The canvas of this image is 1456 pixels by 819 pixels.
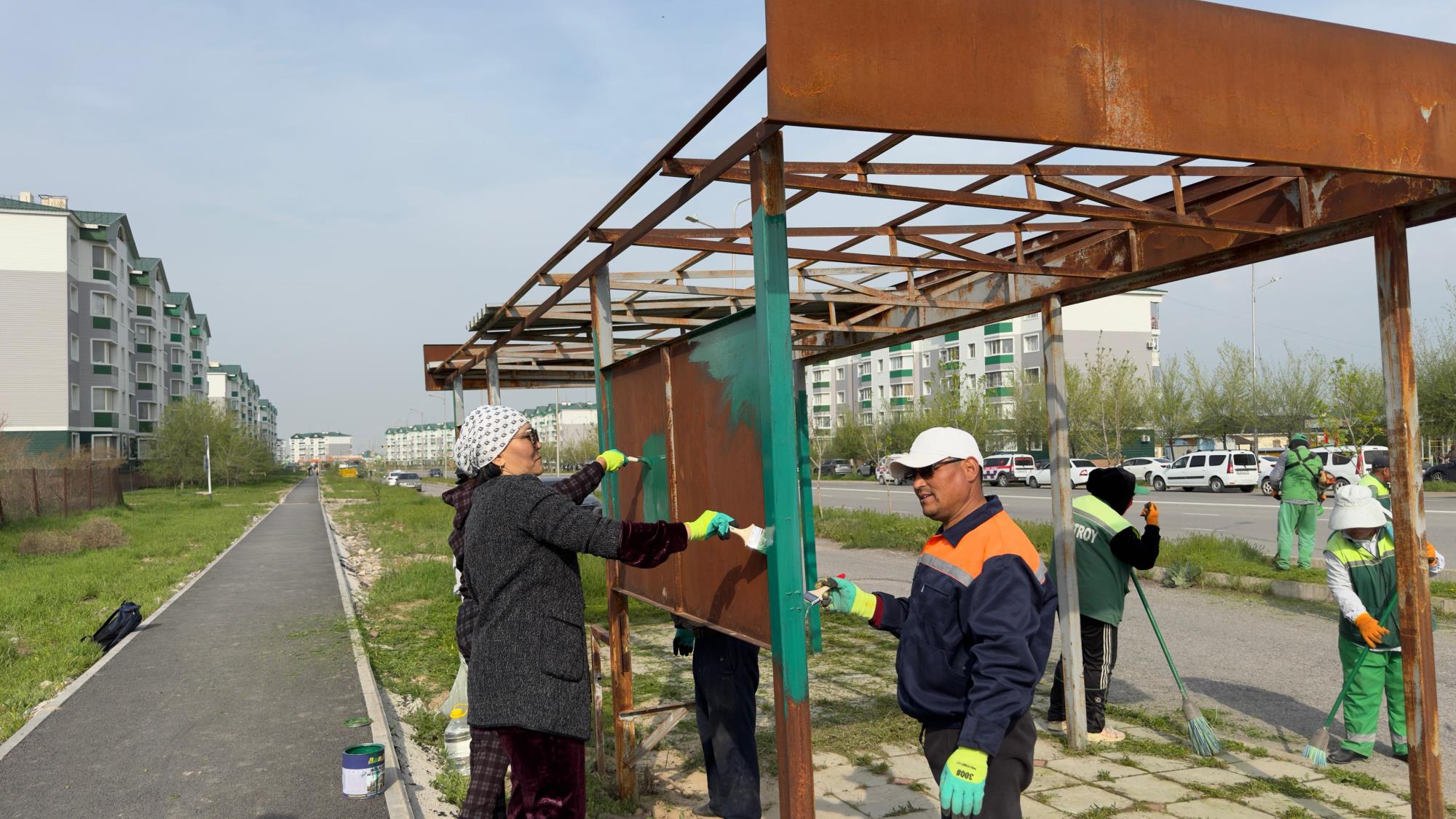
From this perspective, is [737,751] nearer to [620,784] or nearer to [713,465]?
[620,784]

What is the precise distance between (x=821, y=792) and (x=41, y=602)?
12.3 m

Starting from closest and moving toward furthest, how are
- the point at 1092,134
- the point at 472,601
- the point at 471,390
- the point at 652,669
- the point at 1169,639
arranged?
the point at 1092,134 < the point at 472,601 < the point at 652,669 < the point at 1169,639 < the point at 471,390

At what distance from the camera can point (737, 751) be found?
4.56 m

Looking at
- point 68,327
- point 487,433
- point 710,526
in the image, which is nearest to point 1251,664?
point 710,526

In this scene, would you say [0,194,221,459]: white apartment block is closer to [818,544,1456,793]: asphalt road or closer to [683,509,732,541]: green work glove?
[818,544,1456,793]: asphalt road

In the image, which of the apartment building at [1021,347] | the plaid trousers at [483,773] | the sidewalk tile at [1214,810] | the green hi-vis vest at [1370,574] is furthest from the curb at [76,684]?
the apartment building at [1021,347]

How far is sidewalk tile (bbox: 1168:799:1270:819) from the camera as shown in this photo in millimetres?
4617

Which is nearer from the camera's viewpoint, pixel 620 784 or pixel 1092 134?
pixel 1092 134

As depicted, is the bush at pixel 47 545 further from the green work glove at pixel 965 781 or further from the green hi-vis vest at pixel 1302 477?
the green work glove at pixel 965 781

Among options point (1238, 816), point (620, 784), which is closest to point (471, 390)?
point (620, 784)

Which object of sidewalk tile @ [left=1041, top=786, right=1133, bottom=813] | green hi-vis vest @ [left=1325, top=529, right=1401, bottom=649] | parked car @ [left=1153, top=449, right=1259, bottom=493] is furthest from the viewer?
parked car @ [left=1153, top=449, right=1259, bottom=493]

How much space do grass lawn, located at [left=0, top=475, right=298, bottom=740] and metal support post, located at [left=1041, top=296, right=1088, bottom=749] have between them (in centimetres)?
712

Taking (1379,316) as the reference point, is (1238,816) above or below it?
below

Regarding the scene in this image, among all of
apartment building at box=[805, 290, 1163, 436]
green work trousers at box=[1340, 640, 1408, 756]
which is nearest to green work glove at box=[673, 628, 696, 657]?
green work trousers at box=[1340, 640, 1408, 756]
